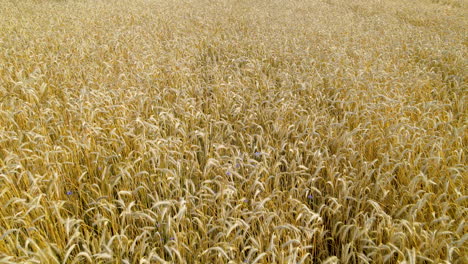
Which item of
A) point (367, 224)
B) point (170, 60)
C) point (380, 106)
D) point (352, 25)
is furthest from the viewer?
point (352, 25)

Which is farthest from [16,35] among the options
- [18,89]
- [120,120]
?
[120,120]

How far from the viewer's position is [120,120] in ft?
9.31

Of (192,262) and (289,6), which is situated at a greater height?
(289,6)

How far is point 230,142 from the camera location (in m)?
2.71

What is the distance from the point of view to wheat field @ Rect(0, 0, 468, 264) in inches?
61.8

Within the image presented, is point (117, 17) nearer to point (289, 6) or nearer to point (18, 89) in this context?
point (18, 89)

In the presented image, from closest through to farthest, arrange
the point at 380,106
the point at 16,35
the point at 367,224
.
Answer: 1. the point at 367,224
2. the point at 380,106
3. the point at 16,35

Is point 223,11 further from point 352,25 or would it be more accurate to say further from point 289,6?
point 352,25

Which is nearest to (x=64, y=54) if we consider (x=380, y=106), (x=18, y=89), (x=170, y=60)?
(x=18, y=89)

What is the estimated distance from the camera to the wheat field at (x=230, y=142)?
1.57 m

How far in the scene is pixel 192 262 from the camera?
1.58 m

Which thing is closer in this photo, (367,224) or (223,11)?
(367,224)

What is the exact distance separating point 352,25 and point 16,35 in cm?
863

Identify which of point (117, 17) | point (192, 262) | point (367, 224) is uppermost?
point (117, 17)
